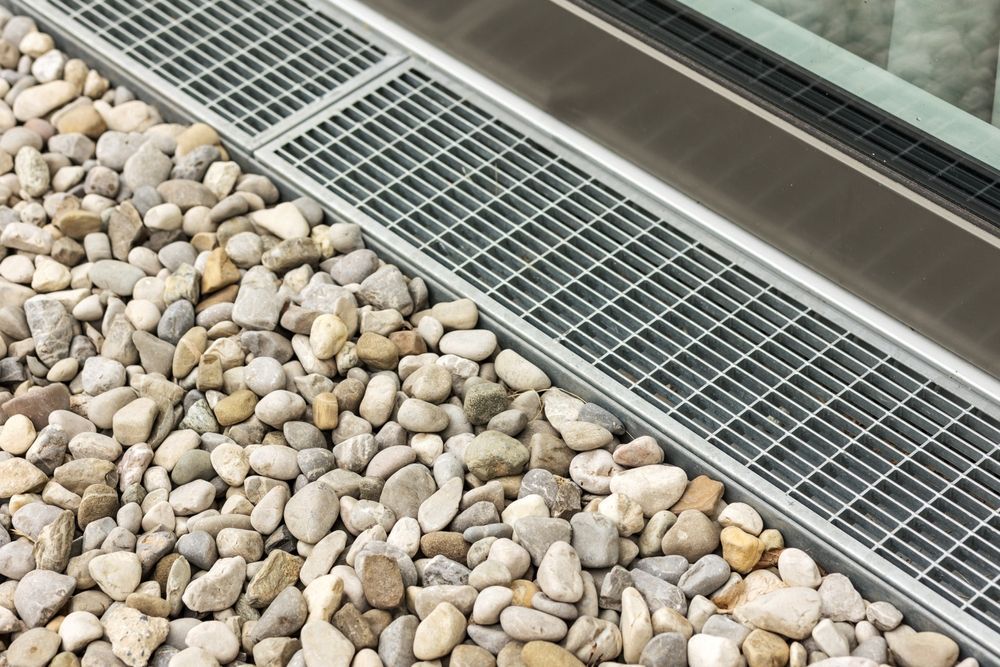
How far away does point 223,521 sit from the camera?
74.4 inches

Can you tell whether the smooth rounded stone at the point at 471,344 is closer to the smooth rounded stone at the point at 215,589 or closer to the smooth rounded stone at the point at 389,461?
the smooth rounded stone at the point at 389,461

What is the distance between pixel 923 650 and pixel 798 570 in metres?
0.20

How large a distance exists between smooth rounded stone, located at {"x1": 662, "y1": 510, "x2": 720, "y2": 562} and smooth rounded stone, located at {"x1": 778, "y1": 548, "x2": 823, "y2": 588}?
101 millimetres

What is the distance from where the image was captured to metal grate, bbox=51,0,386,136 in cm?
259

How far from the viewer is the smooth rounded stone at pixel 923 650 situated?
1718 mm

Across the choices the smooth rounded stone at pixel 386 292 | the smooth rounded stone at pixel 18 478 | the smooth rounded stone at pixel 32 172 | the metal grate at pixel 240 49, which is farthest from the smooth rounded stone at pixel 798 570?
the smooth rounded stone at pixel 32 172

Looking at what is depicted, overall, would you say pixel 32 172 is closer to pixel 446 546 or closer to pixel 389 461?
pixel 389 461

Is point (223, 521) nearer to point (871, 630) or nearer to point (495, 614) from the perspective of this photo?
point (495, 614)

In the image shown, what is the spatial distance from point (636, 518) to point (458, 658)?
348mm

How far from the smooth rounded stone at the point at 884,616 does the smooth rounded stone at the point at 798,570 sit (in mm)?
83

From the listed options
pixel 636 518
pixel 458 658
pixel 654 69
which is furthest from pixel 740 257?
pixel 458 658

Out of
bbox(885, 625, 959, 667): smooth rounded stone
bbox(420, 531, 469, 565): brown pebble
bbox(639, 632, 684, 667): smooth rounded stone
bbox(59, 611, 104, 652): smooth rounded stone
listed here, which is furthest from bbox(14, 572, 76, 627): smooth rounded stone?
bbox(885, 625, 959, 667): smooth rounded stone

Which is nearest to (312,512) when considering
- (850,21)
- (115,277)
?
(115,277)

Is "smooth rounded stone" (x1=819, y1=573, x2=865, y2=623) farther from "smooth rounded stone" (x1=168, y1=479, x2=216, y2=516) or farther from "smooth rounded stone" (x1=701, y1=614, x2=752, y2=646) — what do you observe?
"smooth rounded stone" (x1=168, y1=479, x2=216, y2=516)
